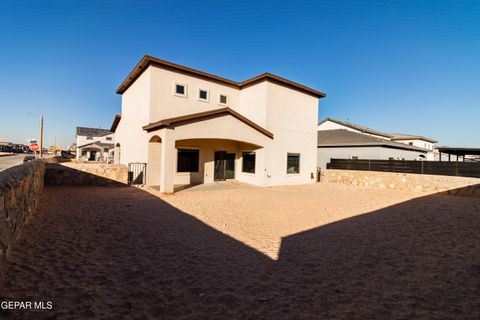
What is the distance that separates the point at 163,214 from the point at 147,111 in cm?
832

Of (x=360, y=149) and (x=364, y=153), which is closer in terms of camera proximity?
(x=364, y=153)

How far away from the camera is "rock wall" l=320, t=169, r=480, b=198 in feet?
46.0

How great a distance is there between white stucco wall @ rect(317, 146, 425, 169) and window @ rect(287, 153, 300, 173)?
26.6ft

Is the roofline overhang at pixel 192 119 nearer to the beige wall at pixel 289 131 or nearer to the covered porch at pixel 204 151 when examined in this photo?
the covered porch at pixel 204 151


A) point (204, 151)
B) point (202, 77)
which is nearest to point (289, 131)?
point (204, 151)

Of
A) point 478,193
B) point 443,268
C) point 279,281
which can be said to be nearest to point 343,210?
point 443,268

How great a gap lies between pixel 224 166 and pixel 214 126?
4690mm

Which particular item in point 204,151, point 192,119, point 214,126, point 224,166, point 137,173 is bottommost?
point 137,173

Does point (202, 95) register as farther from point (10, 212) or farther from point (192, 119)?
point (10, 212)

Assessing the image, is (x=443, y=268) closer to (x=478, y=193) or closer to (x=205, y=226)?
(x=205, y=226)

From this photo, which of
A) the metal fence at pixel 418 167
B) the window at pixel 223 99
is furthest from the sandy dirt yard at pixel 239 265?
the window at pixel 223 99

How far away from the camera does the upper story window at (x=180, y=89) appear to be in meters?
15.2

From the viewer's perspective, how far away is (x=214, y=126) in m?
14.0

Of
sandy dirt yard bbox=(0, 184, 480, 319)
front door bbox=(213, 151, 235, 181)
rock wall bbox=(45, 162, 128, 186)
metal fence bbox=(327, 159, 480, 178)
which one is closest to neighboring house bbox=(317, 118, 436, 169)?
metal fence bbox=(327, 159, 480, 178)
